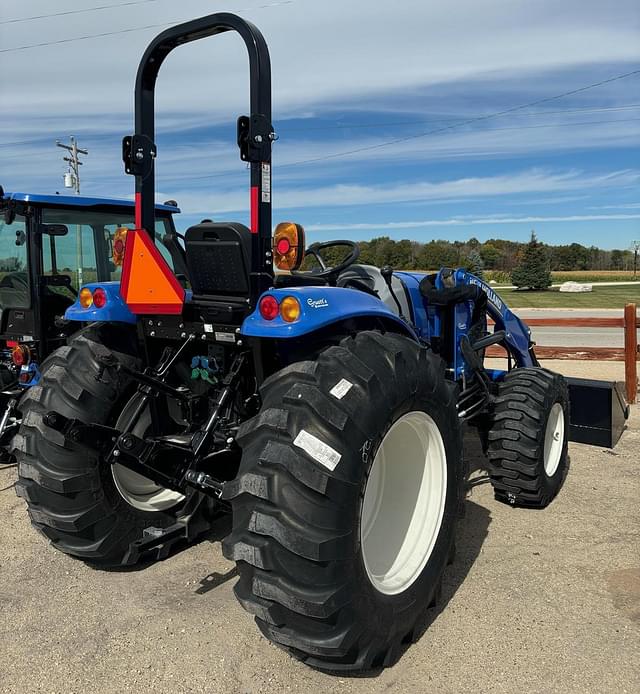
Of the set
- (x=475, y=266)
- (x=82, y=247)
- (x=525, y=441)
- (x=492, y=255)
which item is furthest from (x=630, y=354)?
(x=492, y=255)

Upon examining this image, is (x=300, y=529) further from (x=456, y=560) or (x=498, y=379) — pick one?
(x=498, y=379)

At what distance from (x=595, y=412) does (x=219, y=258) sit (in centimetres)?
427

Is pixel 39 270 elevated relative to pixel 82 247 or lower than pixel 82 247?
lower

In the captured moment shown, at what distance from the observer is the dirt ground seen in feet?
8.49

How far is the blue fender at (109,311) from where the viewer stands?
3.21 metres

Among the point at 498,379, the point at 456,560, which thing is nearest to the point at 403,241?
the point at 498,379

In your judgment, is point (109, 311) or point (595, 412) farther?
point (595, 412)

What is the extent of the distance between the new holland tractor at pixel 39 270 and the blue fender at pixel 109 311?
2.24m

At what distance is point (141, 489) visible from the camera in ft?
12.1

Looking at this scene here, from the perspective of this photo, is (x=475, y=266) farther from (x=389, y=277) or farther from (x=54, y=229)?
(x=54, y=229)

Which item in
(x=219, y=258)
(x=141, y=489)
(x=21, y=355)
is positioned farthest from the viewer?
(x=21, y=355)

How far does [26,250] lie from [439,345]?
368 centimetres

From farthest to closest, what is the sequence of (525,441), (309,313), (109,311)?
(525,441) → (109,311) → (309,313)

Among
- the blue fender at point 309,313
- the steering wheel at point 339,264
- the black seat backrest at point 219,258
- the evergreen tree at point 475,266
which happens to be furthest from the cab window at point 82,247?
the blue fender at point 309,313
